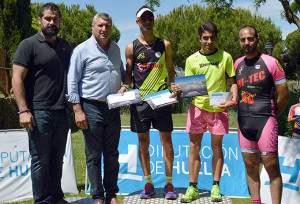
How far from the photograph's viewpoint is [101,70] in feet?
12.6

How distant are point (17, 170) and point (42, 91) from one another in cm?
238

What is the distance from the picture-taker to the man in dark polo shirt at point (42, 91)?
141 inches

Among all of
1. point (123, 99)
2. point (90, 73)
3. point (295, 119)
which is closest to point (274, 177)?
point (123, 99)

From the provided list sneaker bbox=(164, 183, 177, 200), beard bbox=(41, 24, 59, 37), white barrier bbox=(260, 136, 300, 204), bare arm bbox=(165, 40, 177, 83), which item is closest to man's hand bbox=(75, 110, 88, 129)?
beard bbox=(41, 24, 59, 37)

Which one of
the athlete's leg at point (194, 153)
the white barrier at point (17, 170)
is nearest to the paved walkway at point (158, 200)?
the athlete's leg at point (194, 153)

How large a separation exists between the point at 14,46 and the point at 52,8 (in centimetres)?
1421

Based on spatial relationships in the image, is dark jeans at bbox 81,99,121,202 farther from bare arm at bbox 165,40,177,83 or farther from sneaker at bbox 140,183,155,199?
bare arm at bbox 165,40,177,83

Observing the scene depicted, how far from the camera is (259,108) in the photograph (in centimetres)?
364

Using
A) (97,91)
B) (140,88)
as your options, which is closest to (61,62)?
(97,91)

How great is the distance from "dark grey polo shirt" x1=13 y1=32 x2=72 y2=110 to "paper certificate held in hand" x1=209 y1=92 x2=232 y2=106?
5.88 feet

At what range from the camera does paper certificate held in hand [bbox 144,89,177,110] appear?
4.02m

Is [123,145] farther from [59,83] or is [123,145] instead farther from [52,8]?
[52,8]

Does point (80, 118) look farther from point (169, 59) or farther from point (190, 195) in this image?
point (190, 195)

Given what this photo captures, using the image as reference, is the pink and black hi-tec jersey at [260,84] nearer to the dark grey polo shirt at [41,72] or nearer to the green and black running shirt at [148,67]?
the green and black running shirt at [148,67]
